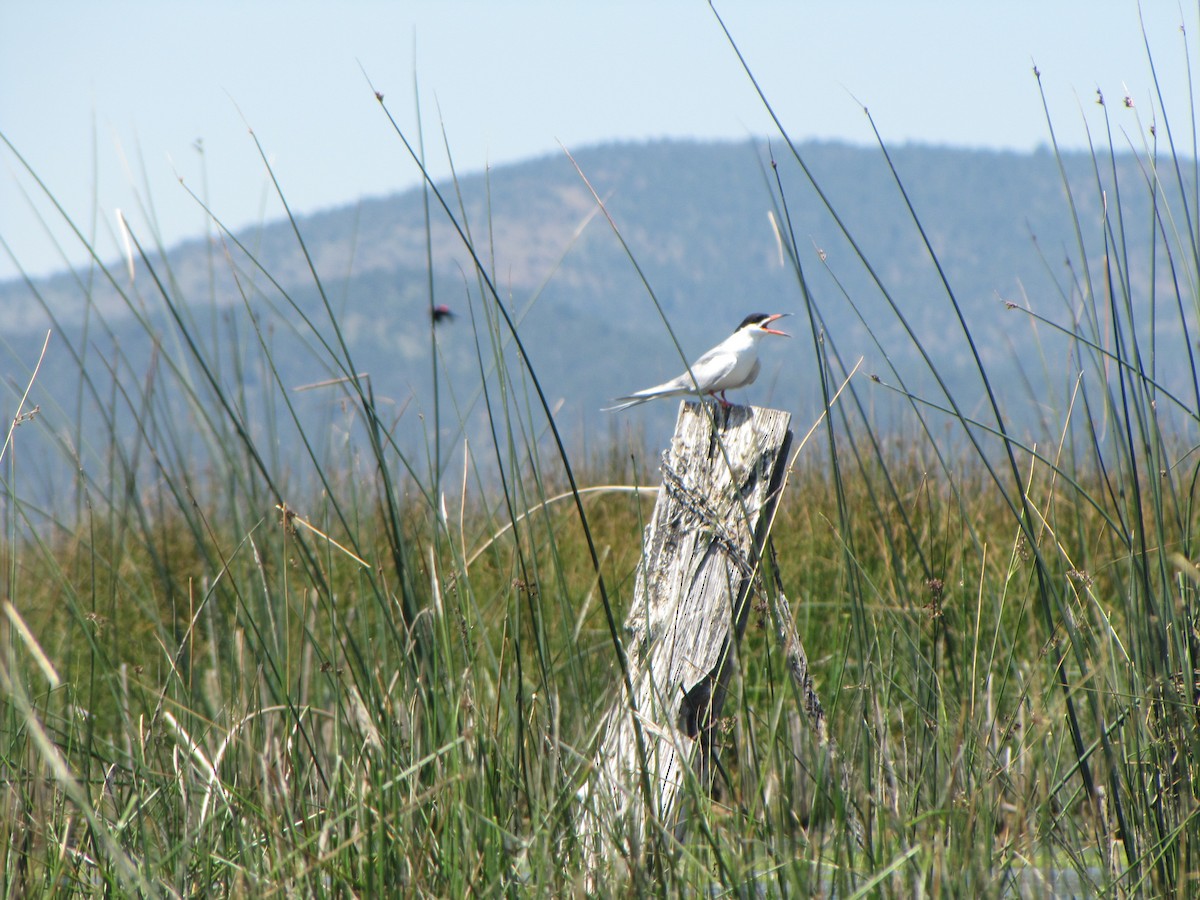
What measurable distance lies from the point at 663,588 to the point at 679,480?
236 mm

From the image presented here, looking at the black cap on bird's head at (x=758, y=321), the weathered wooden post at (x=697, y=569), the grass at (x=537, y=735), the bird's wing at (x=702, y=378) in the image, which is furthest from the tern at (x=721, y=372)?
the grass at (x=537, y=735)

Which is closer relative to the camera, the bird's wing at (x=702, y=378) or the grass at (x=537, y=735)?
the grass at (x=537, y=735)

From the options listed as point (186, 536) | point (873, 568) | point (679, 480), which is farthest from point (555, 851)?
point (186, 536)

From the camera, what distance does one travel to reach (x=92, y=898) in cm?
188

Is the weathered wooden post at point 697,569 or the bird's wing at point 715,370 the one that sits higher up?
the bird's wing at point 715,370

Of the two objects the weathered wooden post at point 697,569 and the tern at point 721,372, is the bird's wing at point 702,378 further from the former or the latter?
the weathered wooden post at point 697,569

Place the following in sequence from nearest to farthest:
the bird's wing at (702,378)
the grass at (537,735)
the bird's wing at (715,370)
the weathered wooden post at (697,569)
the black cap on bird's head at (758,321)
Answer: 1. the grass at (537,735)
2. the weathered wooden post at (697,569)
3. the bird's wing at (702,378)
4. the bird's wing at (715,370)
5. the black cap on bird's head at (758,321)

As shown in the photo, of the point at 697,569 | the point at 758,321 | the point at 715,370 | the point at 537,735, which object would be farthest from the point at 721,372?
the point at 537,735

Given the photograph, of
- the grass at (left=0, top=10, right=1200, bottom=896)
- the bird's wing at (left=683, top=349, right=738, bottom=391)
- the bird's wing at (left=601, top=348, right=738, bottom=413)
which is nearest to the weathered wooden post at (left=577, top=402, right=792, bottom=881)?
the grass at (left=0, top=10, right=1200, bottom=896)

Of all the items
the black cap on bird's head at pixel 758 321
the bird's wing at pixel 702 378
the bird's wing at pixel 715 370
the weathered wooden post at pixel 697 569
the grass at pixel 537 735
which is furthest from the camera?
the black cap on bird's head at pixel 758 321

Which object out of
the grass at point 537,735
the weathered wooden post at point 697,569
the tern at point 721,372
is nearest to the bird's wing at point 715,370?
the tern at point 721,372

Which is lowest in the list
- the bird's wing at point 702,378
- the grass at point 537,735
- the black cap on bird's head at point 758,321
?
the grass at point 537,735

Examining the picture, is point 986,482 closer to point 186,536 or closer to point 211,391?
point 186,536

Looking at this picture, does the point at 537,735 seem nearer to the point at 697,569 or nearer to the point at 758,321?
the point at 697,569
